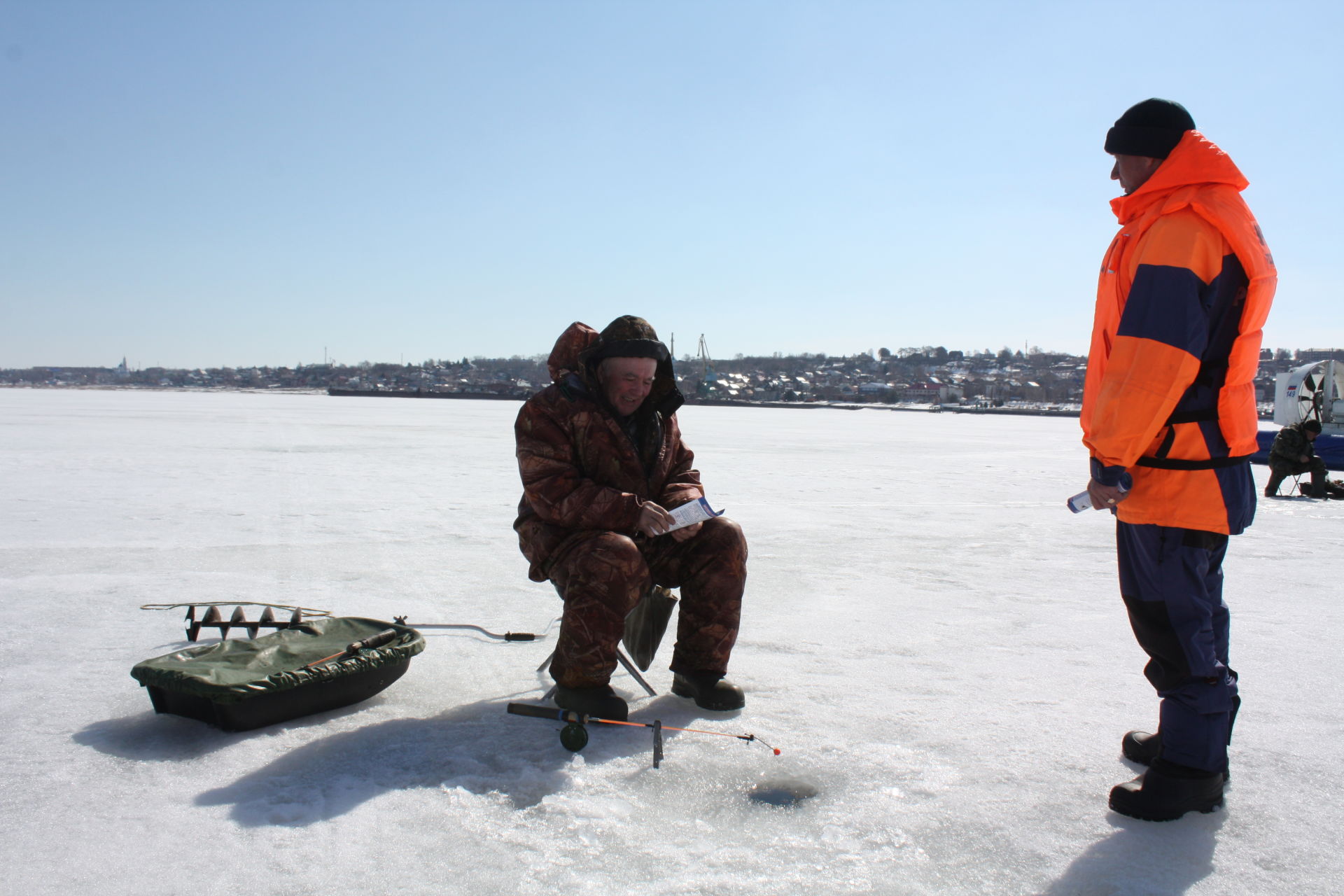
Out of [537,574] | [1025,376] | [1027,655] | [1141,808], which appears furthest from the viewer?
[1025,376]

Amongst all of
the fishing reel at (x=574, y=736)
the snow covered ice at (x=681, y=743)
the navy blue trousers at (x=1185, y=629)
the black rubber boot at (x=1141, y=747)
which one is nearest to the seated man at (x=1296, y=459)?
the snow covered ice at (x=681, y=743)

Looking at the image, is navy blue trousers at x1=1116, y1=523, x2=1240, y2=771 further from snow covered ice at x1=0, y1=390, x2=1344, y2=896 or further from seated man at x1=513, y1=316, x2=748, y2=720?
seated man at x1=513, y1=316, x2=748, y2=720

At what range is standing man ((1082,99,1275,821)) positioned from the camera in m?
2.12

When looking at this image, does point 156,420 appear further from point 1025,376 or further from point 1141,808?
point 1025,376

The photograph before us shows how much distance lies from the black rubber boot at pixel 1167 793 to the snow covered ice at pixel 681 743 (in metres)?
0.04

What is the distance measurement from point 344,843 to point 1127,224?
2.47 m

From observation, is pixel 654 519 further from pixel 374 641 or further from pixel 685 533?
pixel 374 641

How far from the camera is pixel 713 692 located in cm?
298

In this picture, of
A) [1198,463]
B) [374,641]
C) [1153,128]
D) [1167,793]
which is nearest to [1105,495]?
[1198,463]

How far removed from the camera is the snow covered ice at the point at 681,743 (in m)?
1.95

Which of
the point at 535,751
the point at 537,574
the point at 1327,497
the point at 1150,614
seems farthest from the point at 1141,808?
the point at 1327,497

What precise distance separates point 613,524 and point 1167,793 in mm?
1684

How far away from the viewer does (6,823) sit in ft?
6.80

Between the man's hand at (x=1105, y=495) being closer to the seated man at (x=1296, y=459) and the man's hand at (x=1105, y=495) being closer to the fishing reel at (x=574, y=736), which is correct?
the fishing reel at (x=574, y=736)
